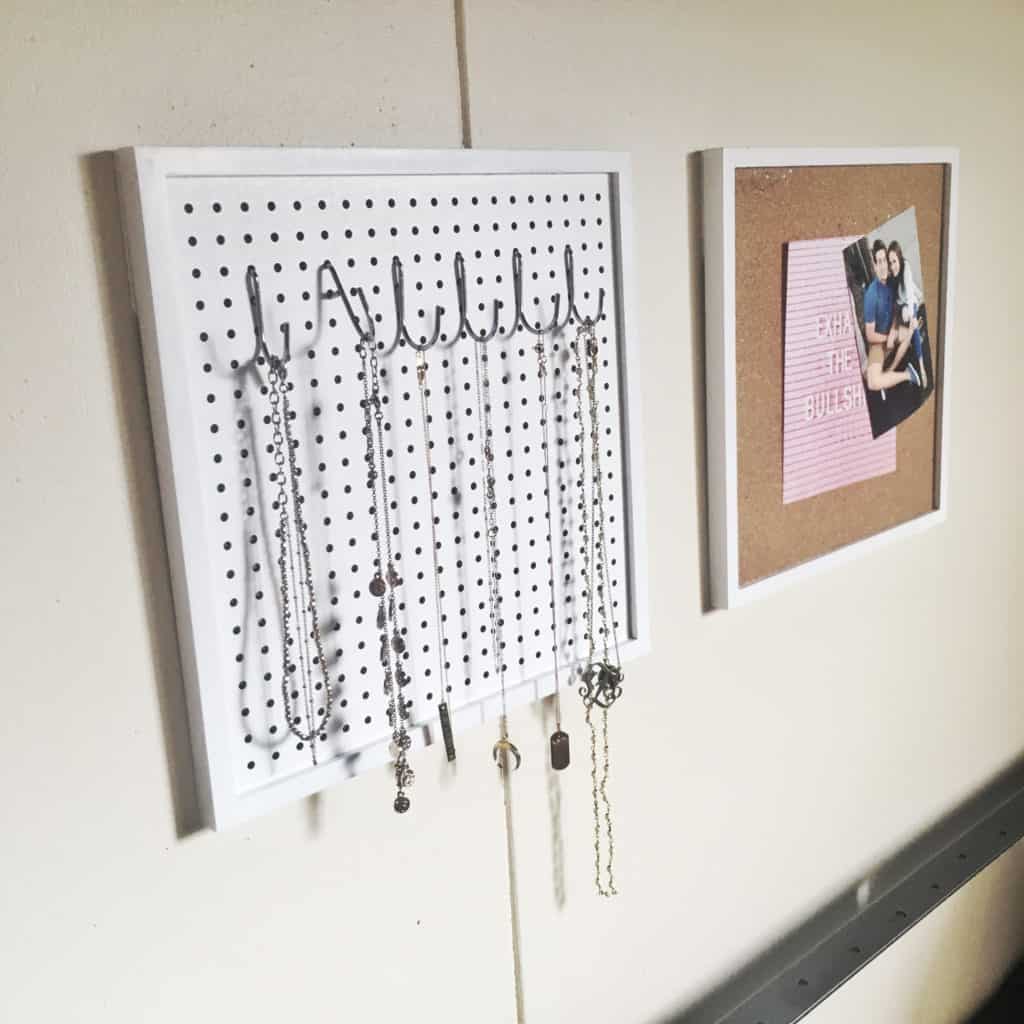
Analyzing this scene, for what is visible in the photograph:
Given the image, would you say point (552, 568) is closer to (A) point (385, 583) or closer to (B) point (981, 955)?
(A) point (385, 583)

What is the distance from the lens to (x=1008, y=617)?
72.4 inches

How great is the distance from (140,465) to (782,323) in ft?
2.55

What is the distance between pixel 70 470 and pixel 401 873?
50 cm

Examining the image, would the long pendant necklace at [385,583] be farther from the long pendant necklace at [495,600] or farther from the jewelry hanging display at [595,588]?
the jewelry hanging display at [595,588]

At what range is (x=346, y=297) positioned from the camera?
2.93ft

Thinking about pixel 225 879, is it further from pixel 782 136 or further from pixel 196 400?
pixel 782 136

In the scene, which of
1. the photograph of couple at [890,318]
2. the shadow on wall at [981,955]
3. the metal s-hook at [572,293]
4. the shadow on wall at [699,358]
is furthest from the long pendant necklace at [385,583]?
the shadow on wall at [981,955]

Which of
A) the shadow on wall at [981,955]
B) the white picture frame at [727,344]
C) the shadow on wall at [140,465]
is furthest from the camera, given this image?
the shadow on wall at [981,955]

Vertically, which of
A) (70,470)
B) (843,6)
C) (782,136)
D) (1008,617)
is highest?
(843,6)

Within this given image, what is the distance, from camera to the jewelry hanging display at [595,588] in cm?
109

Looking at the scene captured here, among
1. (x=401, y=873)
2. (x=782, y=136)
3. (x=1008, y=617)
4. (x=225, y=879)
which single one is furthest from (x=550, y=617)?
(x=1008, y=617)

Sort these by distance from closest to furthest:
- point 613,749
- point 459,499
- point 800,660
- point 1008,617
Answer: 1. point 459,499
2. point 613,749
3. point 800,660
4. point 1008,617

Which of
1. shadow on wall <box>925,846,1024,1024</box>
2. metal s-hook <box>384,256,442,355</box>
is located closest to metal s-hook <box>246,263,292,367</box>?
metal s-hook <box>384,256,442,355</box>

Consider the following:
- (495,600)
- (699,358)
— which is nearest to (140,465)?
(495,600)
